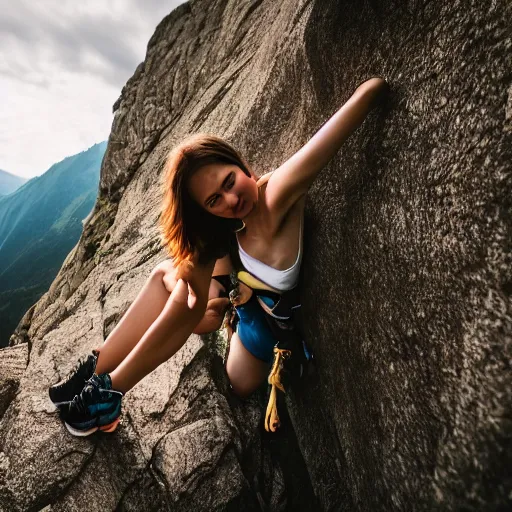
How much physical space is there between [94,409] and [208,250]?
1901 mm

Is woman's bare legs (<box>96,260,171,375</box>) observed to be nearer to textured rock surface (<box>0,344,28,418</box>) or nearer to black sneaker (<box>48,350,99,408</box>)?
black sneaker (<box>48,350,99,408</box>)

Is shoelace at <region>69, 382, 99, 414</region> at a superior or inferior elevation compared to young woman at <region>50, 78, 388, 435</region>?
inferior

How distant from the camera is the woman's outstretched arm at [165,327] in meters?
3.21

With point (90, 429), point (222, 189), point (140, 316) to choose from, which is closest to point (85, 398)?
point (90, 429)

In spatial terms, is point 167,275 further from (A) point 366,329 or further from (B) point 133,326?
(A) point 366,329

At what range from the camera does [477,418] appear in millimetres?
1732

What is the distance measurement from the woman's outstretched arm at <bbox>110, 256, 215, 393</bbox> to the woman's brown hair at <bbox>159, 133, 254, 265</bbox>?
0.17m

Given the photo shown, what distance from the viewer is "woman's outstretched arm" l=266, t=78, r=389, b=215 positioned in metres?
2.30

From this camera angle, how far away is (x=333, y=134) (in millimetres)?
2316

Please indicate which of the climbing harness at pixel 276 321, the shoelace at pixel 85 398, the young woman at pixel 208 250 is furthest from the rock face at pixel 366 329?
the shoelace at pixel 85 398

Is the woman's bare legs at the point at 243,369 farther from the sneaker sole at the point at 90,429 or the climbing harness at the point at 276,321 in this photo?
the sneaker sole at the point at 90,429

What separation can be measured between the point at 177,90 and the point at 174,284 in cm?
720

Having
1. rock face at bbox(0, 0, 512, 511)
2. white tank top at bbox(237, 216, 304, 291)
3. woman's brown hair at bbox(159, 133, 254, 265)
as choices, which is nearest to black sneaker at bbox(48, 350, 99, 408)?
rock face at bbox(0, 0, 512, 511)

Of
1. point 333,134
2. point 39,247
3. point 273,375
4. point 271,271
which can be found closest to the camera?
point 333,134
